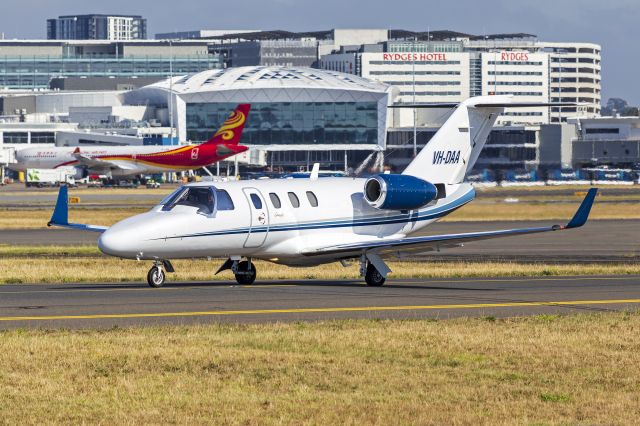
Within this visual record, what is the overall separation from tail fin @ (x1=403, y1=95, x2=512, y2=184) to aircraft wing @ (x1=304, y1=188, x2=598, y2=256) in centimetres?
326

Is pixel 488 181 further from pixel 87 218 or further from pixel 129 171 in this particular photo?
pixel 87 218

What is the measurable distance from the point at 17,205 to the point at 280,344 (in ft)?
271

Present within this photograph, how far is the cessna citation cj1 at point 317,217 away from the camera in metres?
31.2

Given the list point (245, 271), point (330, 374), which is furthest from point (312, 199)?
point (330, 374)

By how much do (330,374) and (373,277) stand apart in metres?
14.9

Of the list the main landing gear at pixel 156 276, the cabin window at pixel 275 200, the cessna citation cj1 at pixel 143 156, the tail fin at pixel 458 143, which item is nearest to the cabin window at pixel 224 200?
the cabin window at pixel 275 200

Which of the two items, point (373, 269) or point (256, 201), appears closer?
point (256, 201)

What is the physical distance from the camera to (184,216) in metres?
31.4

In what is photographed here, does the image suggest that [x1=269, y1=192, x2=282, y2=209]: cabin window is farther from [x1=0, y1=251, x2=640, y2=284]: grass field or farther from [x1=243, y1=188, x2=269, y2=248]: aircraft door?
[x1=0, y1=251, x2=640, y2=284]: grass field

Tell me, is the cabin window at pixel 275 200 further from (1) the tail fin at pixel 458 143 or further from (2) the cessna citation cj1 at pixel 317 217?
(1) the tail fin at pixel 458 143

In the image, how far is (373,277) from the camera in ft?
111

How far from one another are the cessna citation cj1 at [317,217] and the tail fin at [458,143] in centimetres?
3

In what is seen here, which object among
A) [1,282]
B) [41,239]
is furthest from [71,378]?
[41,239]

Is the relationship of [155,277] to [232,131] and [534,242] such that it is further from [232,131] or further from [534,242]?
[232,131]
